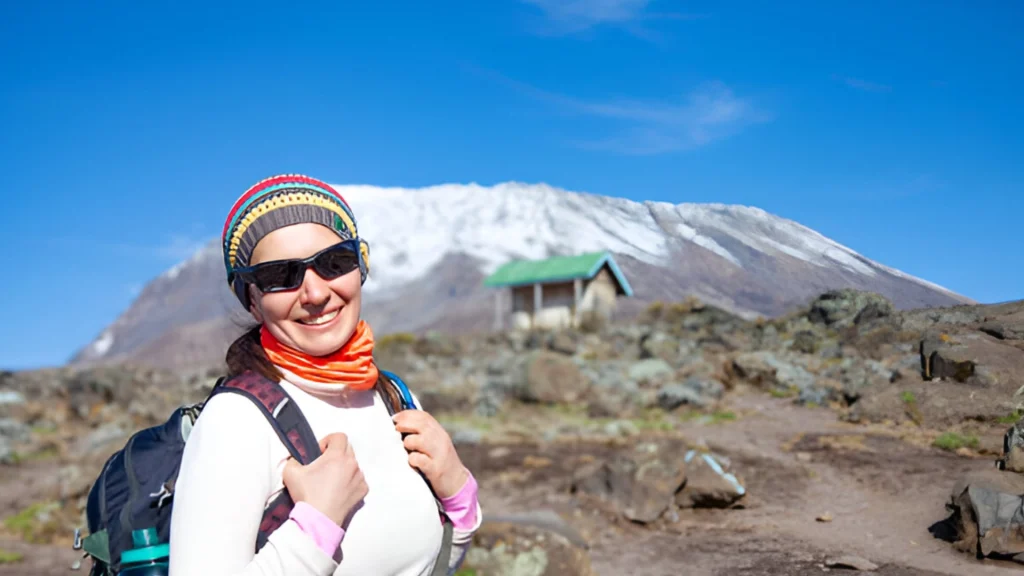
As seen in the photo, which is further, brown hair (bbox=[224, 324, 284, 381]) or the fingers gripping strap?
brown hair (bbox=[224, 324, 284, 381])

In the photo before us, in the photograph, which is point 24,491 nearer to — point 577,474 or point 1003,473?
point 577,474

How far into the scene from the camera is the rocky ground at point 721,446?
239cm

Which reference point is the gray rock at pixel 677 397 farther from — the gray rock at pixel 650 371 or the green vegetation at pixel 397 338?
the green vegetation at pixel 397 338

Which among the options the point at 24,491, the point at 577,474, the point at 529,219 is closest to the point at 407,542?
the point at 529,219

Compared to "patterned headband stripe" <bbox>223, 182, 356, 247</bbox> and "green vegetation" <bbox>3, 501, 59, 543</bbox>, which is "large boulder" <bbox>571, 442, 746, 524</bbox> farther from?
"green vegetation" <bbox>3, 501, 59, 543</bbox>

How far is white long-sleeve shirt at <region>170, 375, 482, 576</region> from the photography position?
1733mm

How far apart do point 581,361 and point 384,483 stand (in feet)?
49.6

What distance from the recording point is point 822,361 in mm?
3803

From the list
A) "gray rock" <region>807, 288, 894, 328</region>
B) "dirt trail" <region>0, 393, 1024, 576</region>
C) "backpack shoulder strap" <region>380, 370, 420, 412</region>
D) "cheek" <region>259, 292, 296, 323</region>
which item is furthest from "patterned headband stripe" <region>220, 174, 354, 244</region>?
"dirt trail" <region>0, 393, 1024, 576</region>

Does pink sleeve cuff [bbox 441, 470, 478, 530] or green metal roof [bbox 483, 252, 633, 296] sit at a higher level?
green metal roof [bbox 483, 252, 633, 296]

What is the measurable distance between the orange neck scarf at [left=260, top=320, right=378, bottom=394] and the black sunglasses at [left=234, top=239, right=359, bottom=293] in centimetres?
16

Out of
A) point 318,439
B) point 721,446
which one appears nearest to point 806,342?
point 318,439

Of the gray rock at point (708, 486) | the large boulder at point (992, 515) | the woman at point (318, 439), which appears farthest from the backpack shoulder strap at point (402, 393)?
the gray rock at point (708, 486)

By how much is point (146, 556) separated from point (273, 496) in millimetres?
332
